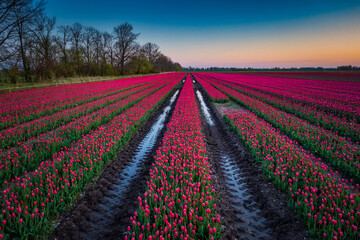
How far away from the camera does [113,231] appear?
387 cm

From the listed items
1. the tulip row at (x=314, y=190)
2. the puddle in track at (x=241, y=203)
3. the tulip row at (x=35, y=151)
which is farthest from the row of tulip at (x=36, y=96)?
the tulip row at (x=314, y=190)

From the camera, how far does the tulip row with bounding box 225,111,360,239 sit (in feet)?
11.1

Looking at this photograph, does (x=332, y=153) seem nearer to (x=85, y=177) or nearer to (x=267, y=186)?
(x=267, y=186)

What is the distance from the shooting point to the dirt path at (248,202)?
390 cm

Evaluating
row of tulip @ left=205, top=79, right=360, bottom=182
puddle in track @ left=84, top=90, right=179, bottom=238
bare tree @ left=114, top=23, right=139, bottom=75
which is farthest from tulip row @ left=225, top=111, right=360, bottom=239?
bare tree @ left=114, top=23, right=139, bottom=75

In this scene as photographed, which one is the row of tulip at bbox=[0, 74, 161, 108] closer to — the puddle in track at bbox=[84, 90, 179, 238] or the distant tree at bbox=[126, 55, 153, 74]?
the puddle in track at bbox=[84, 90, 179, 238]

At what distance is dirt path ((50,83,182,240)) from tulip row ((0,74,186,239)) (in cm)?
27

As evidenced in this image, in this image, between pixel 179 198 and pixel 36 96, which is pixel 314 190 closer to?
pixel 179 198

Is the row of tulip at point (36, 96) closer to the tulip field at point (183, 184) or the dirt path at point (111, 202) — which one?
the tulip field at point (183, 184)

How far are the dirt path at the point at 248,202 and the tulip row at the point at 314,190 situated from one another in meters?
0.26

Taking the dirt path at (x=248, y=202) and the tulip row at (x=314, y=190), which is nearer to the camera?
the tulip row at (x=314, y=190)

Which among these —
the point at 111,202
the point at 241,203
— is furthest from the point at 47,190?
the point at 241,203

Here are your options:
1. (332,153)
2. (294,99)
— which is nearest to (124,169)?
(332,153)

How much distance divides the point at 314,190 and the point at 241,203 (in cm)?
166
